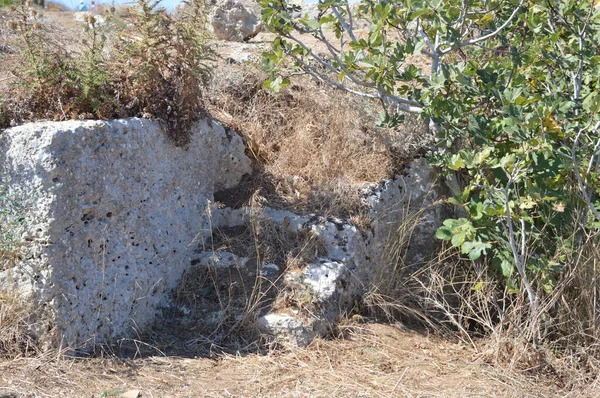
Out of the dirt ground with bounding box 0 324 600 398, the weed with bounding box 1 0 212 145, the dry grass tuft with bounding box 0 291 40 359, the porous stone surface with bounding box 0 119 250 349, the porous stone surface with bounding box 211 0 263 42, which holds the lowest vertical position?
the dirt ground with bounding box 0 324 600 398

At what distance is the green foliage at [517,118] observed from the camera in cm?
402

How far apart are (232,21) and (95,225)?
4775mm

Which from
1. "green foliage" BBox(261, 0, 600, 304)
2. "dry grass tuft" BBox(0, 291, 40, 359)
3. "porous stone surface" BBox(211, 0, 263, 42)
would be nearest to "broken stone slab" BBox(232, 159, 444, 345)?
"green foliage" BBox(261, 0, 600, 304)

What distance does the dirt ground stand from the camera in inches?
140

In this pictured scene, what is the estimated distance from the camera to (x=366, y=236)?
4.88 m

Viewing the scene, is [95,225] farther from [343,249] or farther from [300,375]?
[343,249]

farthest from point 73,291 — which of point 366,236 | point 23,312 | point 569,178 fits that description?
point 569,178

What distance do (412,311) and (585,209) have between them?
4.12 ft

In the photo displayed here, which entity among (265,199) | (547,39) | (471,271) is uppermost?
(547,39)

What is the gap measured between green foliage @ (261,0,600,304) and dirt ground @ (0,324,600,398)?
23.7 inches

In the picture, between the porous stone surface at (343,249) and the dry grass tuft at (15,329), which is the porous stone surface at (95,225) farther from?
the porous stone surface at (343,249)

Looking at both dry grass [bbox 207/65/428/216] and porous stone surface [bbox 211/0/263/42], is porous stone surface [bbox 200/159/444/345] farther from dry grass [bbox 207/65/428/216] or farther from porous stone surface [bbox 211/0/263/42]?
porous stone surface [bbox 211/0/263/42]

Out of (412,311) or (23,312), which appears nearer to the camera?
(23,312)

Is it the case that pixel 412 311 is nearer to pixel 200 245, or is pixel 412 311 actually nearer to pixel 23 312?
pixel 200 245
